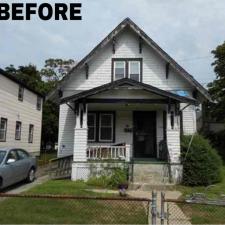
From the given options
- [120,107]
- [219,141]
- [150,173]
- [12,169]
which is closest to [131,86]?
[120,107]

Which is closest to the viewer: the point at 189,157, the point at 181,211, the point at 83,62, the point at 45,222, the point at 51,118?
the point at 45,222

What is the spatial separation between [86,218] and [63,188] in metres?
4.79

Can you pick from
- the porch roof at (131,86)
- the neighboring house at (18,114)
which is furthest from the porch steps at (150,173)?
the neighboring house at (18,114)

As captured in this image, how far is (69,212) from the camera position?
31.9ft

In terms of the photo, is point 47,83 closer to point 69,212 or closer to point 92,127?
point 92,127

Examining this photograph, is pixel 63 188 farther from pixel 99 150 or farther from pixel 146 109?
pixel 146 109

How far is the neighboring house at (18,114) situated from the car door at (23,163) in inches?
312

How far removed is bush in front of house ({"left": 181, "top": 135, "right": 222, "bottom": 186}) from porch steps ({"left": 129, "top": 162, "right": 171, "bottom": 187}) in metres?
0.83

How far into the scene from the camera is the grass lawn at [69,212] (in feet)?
28.6

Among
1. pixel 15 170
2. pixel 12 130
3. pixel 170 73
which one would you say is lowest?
pixel 15 170

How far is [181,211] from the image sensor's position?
10391mm

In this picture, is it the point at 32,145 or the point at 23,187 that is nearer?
the point at 23,187

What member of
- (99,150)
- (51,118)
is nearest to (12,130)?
(99,150)

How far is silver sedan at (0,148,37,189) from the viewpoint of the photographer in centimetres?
1320
